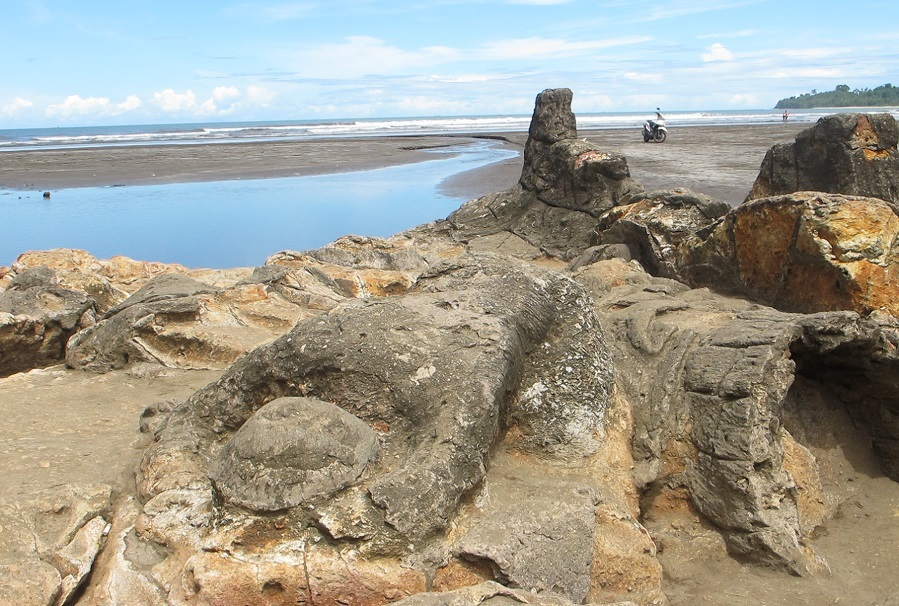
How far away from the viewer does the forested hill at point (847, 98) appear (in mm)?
97000

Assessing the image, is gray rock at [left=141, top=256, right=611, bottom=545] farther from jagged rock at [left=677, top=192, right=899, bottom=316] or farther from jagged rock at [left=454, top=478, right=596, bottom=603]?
jagged rock at [left=677, top=192, right=899, bottom=316]

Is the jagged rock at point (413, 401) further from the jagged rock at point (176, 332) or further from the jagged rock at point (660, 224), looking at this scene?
the jagged rock at point (660, 224)

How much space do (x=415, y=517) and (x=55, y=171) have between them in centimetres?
2685

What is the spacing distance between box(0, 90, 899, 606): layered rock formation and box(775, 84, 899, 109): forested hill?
103 metres

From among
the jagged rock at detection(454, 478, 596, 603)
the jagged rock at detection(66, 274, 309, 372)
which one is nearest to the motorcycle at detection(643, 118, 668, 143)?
the jagged rock at detection(66, 274, 309, 372)

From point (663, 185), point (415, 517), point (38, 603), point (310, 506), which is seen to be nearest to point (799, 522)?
point (415, 517)

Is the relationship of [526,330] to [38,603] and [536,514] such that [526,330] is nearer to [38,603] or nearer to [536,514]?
[536,514]

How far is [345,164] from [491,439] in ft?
83.9

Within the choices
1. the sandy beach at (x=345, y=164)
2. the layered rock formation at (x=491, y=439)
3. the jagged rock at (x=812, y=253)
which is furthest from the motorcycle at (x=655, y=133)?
the layered rock formation at (x=491, y=439)

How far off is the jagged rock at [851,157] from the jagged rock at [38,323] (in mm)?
6319

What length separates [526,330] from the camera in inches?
135

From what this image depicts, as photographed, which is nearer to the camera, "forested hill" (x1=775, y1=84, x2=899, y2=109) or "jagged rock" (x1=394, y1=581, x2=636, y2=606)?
"jagged rock" (x1=394, y1=581, x2=636, y2=606)

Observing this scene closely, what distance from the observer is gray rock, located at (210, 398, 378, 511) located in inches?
108

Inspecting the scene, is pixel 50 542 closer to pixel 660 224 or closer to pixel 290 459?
pixel 290 459
